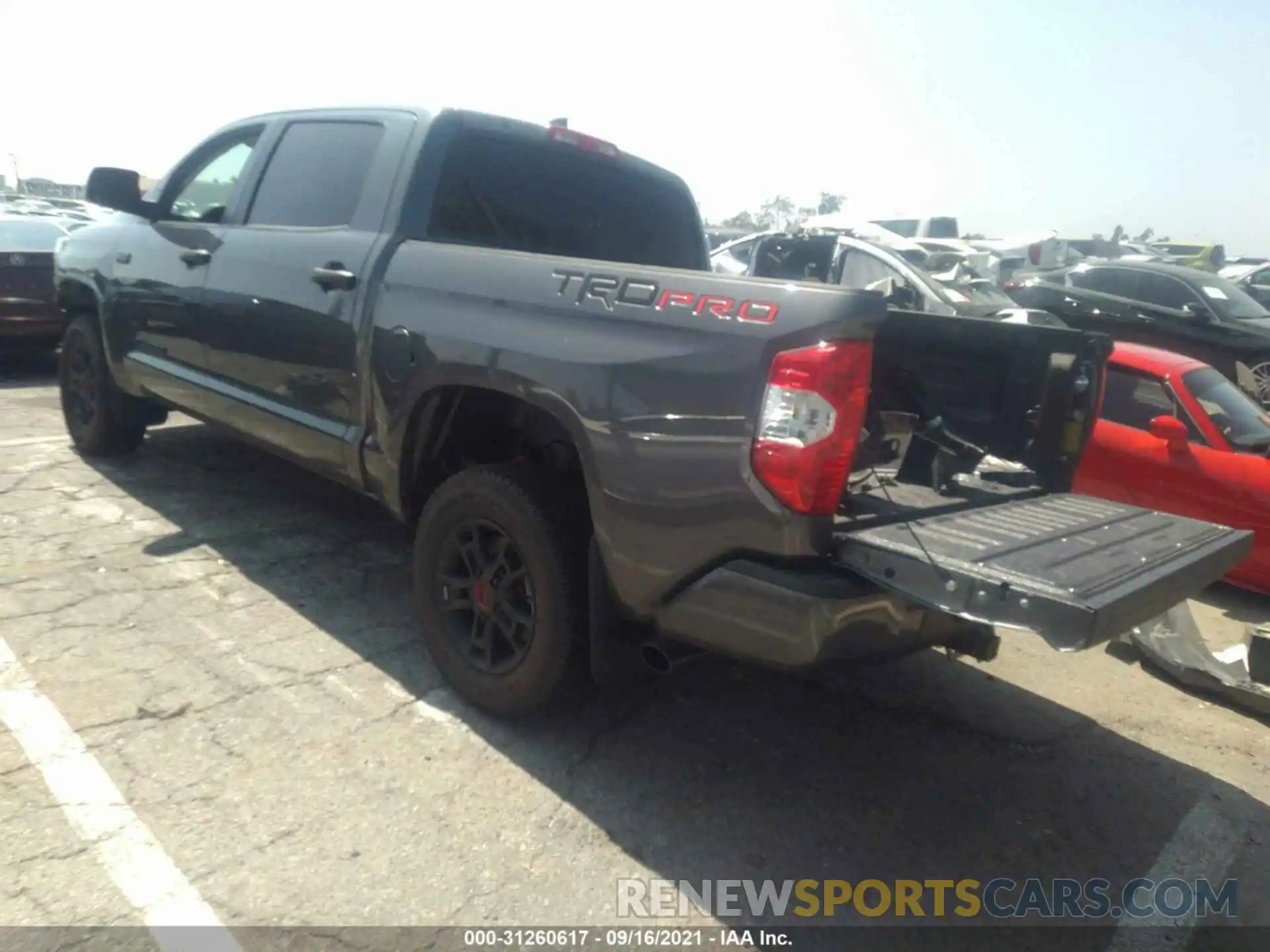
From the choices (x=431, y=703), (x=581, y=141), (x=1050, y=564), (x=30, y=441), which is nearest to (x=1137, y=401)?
(x=581, y=141)

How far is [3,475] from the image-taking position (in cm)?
562

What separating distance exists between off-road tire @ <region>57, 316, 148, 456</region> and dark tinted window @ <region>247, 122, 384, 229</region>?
184 cm

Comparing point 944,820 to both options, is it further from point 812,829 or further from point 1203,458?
point 1203,458

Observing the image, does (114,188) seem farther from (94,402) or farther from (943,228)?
(943,228)

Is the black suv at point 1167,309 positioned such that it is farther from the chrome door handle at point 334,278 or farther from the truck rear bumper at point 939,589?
the chrome door handle at point 334,278

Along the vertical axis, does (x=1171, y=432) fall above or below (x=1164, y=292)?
below

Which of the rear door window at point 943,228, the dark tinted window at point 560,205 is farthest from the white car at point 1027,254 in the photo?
the dark tinted window at point 560,205

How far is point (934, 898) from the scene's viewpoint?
9.08ft

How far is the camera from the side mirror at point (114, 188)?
4.83 metres

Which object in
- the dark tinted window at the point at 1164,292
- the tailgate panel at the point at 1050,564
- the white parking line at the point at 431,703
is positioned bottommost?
the white parking line at the point at 431,703

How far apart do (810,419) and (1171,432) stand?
4.10 meters

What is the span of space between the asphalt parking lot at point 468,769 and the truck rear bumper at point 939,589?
2.25 feet

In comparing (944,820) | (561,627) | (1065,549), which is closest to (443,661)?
(561,627)

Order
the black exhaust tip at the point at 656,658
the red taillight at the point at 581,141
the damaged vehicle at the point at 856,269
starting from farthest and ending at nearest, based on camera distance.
Answer: the damaged vehicle at the point at 856,269 < the red taillight at the point at 581,141 < the black exhaust tip at the point at 656,658
